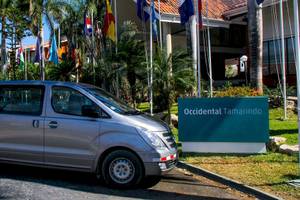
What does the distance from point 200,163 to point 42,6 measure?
24.9 metres

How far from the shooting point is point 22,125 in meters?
8.38

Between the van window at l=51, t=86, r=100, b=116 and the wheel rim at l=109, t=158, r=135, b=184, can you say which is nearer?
the wheel rim at l=109, t=158, r=135, b=184

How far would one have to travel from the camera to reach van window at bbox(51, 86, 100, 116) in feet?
27.0

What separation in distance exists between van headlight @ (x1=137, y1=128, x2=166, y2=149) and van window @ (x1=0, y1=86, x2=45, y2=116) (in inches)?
76.2

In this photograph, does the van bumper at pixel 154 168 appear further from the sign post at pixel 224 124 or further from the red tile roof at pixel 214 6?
the red tile roof at pixel 214 6

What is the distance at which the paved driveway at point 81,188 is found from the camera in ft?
24.4

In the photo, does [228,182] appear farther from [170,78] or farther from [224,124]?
[170,78]

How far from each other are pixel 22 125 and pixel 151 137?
7.79 feet

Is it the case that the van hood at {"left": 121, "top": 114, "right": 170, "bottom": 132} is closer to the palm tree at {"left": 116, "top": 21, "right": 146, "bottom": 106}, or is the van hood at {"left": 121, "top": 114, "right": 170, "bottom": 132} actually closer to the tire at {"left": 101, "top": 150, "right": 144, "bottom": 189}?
the tire at {"left": 101, "top": 150, "right": 144, "bottom": 189}

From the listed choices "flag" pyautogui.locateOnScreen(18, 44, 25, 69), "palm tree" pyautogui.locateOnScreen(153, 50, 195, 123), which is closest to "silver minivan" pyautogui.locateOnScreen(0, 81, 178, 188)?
"palm tree" pyautogui.locateOnScreen(153, 50, 195, 123)

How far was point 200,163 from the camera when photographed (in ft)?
32.8

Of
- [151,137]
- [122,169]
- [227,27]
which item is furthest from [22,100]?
[227,27]

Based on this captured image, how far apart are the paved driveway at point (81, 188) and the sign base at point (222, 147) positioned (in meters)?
1.69

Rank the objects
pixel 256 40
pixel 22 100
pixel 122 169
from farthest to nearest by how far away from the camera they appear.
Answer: pixel 256 40, pixel 22 100, pixel 122 169
